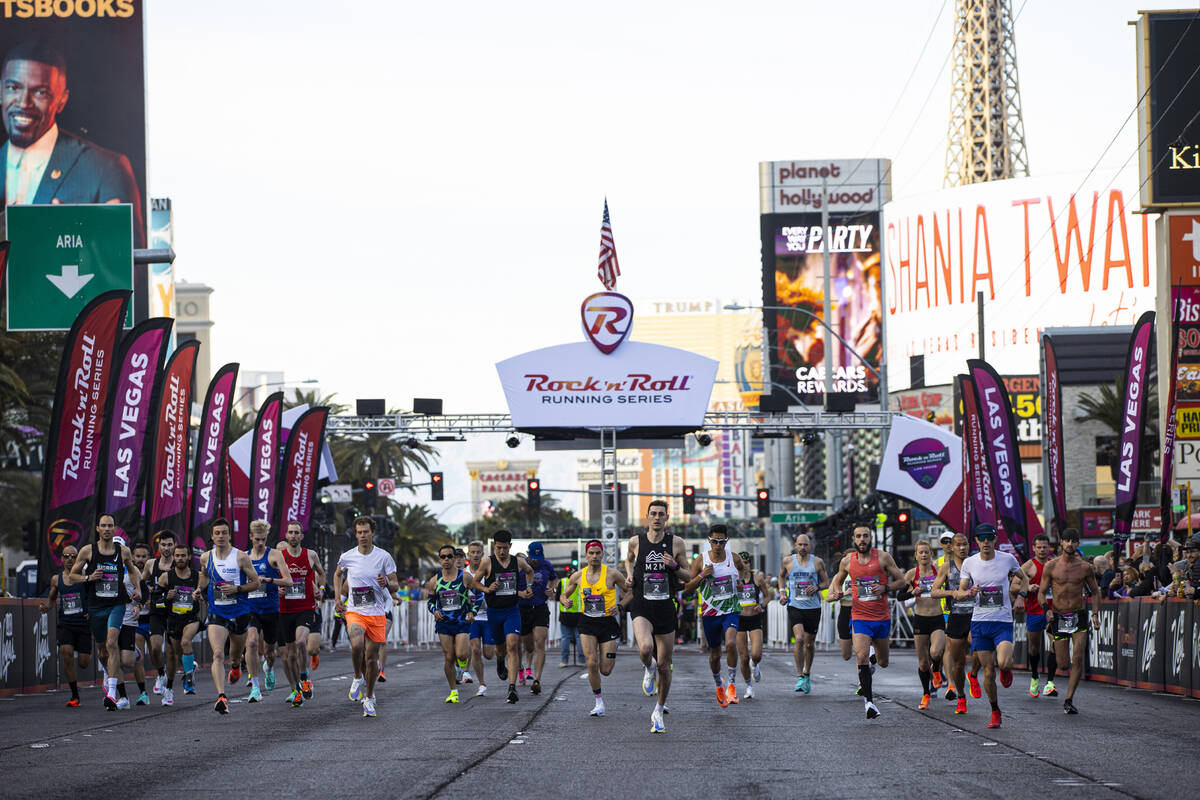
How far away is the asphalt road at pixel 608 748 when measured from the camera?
1065 cm

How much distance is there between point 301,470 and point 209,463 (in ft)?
23.5

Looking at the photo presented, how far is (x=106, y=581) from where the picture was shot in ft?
63.5

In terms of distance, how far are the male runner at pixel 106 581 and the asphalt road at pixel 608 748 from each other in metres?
0.92

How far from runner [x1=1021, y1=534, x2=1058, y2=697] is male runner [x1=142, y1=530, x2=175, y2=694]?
31.9ft

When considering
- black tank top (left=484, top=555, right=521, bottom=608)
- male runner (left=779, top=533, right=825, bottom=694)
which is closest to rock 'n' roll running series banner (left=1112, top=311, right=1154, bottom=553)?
male runner (left=779, top=533, right=825, bottom=694)

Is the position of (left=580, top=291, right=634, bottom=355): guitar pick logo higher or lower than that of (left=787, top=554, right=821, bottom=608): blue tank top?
higher

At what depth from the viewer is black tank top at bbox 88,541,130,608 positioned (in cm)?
1936

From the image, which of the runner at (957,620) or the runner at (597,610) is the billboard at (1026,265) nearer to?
the runner at (957,620)

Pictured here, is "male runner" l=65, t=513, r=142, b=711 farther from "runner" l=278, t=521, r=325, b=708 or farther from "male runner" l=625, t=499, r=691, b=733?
"male runner" l=625, t=499, r=691, b=733

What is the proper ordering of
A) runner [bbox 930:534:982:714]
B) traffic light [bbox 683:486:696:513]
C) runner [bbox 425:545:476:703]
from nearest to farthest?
1. runner [bbox 930:534:982:714]
2. runner [bbox 425:545:476:703]
3. traffic light [bbox 683:486:696:513]

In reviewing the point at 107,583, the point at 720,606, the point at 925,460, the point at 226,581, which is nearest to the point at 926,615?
the point at 720,606

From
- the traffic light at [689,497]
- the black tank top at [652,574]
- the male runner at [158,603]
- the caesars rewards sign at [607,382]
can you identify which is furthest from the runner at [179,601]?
the traffic light at [689,497]

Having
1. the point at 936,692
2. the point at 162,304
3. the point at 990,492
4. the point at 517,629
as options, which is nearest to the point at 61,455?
the point at 517,629

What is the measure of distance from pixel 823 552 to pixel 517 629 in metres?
32.0
